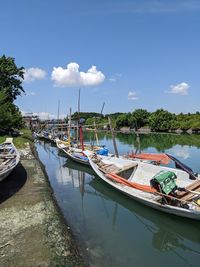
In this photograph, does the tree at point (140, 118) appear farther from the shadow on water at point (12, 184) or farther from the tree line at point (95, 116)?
the shadow on water at point (12, 184)

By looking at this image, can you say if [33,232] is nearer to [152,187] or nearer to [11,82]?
[152,187]

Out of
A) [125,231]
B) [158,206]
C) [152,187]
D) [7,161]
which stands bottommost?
[125,231]

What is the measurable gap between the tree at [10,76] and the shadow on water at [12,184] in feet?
114

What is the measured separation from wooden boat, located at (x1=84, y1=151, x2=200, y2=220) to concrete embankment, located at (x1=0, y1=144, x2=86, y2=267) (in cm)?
412

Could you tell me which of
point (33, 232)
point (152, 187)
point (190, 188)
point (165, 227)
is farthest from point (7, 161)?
point (190, 188)

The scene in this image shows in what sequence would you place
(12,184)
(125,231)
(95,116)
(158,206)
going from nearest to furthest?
1. (125,231)
2. (158,206)
3. (12,184)
4. (95,116)

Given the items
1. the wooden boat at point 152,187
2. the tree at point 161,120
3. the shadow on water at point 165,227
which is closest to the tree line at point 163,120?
the tree at point 161,120

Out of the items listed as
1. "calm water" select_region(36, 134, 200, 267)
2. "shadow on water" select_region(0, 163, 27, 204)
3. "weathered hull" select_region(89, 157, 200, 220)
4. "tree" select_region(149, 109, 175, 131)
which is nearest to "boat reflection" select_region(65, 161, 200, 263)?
"calm water" select_region(36, 134, 200, 267)

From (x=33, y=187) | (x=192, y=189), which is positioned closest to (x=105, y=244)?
(x=192, y=189)

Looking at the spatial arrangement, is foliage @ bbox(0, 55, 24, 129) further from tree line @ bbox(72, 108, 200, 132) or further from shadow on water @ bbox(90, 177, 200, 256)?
shadow on water @ bbox(90, 177, 200, 256)

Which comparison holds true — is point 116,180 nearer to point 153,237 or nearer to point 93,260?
point 153,237

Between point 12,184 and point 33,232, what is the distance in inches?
292

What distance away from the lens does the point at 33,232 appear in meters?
9.52

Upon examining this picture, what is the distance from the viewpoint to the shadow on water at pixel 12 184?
14422mm
